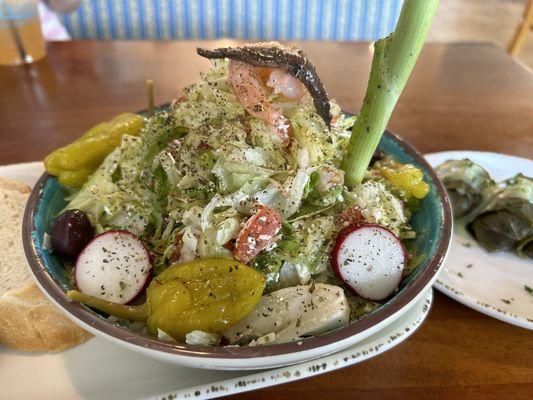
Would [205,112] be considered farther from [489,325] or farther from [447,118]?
[447,118]

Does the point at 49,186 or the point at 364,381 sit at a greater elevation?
the point at 49,186

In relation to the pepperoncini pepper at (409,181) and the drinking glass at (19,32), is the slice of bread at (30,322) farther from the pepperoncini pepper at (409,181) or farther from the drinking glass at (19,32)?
the drinking glass at (19,32)

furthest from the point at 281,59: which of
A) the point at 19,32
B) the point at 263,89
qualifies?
the point at 19,32

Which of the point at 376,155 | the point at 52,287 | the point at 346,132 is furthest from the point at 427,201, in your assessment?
the point at 52,287

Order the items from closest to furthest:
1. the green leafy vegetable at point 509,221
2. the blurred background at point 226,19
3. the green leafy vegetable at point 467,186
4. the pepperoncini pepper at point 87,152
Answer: the pepperoncini pepper at point 87,152 < the green leafy vegetable at point 509,221 < the green leafy vegetable at point 467,186 < the blurred background at point 226,19

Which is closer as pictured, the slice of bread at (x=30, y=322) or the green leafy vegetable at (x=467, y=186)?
the slice of bread at (x=30, y=322)

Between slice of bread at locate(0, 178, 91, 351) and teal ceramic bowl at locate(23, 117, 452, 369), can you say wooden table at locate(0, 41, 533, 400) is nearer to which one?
teal ceramic bowl at locate(23, 117, 452, 369)

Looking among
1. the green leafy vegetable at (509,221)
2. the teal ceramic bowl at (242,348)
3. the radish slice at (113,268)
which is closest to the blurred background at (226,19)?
the green leafy vegetable at (509,221)

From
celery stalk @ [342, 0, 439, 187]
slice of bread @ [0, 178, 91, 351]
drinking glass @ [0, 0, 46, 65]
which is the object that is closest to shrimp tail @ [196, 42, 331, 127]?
celery stalk @ [342, 0, 439, 187]
